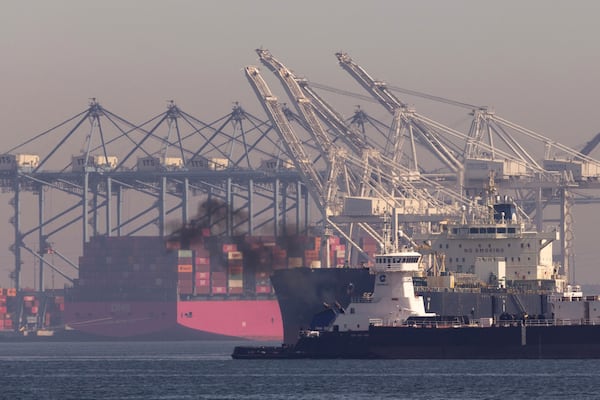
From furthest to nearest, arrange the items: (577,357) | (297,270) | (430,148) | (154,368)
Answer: (430,148) → (297,270) → (154,368) → (577,357)

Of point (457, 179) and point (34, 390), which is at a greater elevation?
point (457, 179)

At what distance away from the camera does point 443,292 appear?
11419cm

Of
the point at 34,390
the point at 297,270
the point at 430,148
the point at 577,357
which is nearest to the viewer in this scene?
the point at 34,390

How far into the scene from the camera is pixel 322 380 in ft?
304

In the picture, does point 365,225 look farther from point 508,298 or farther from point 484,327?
point 484,327

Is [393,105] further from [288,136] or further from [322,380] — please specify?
[322,380]

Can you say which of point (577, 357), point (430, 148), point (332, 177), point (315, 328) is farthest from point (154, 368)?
point (430, 148)

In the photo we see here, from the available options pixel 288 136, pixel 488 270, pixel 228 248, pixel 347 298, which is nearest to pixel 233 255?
pixel 228 248

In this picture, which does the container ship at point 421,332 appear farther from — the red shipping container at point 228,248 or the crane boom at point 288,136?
the red shipping container at point 228,248

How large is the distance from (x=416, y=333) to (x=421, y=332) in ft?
1.00

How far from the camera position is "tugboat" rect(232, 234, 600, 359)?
10262 cm

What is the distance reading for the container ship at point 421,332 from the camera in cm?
10262

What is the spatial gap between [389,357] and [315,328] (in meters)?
6.53

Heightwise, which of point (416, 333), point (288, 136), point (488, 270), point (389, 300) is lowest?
point (416, 333)
